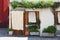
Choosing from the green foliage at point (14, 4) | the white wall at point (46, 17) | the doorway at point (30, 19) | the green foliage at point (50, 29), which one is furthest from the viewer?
the doorway at point (30, 19)

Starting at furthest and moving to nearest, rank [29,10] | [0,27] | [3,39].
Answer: [0,27] → [29,10] → [3,39]

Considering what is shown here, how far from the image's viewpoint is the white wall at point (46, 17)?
11.4 meters

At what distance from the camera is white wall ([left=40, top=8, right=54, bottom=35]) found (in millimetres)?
11414

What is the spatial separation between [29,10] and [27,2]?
43 centimetres

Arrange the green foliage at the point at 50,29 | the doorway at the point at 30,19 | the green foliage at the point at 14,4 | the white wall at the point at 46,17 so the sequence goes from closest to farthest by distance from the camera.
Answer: the green foliage at the point at 50,29 → the white wall at the point at 46,17 → the green foliage at the point at 14,4 → the doorway at the point at 30,19

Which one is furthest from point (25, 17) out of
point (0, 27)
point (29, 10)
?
point (0, 27)

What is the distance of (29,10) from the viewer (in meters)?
11.6

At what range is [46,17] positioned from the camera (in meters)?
11.4

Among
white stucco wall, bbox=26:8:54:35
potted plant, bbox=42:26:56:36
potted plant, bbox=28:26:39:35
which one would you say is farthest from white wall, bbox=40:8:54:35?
potted plant, bbox=28:26:39:35

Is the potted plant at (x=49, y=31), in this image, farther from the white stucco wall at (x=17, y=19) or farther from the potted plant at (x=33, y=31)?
the white stucco wall at (x=17, y=19)

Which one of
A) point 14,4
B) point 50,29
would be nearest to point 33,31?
point 50,29

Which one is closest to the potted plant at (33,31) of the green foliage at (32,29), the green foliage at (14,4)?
the green foliage at (32,29)

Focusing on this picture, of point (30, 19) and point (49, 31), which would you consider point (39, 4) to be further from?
point (49, 31)

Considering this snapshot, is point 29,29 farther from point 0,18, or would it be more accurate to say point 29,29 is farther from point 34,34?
point 0,18
